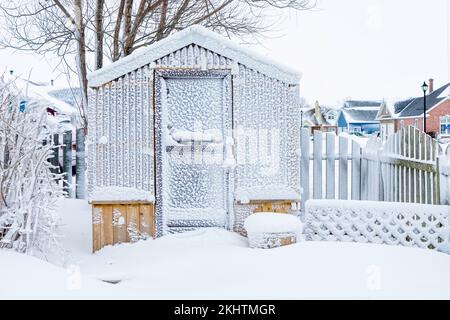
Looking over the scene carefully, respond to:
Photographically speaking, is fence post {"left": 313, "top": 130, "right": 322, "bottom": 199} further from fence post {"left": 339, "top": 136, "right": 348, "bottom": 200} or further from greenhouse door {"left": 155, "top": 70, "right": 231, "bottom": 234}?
greenhouse door {"left": 155, "top": 70, "right": 231, "bottom": 234}

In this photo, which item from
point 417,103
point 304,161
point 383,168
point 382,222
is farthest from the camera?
point 417,103

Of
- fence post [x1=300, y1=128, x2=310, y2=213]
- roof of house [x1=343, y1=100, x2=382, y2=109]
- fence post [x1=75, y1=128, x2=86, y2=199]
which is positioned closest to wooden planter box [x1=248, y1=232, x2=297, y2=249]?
→ fence post [x1=300, y1=128, x2=310, y2=213]

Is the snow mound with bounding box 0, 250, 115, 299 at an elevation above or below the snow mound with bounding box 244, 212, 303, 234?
below

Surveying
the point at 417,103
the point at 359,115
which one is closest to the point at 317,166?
the point at 417,103

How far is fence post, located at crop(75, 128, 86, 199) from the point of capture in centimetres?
971

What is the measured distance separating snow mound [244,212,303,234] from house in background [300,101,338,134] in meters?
53.5

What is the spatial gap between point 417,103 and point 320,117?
19281 millimetres

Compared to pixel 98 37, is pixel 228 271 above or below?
below

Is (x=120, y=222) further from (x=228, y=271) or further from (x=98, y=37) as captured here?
(x=98, y=37)

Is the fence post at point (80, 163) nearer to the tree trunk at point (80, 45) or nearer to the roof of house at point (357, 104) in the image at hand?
the tree trunk at point (80, 45)

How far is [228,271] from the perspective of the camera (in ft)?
16.2

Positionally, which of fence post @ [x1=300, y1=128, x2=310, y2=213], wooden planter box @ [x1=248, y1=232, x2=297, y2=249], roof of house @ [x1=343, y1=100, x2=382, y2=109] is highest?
roof of house @ [x1=343, y1=100, x2=382, y2=109]

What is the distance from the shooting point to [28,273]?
13.0 feet

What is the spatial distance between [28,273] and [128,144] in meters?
3.07
